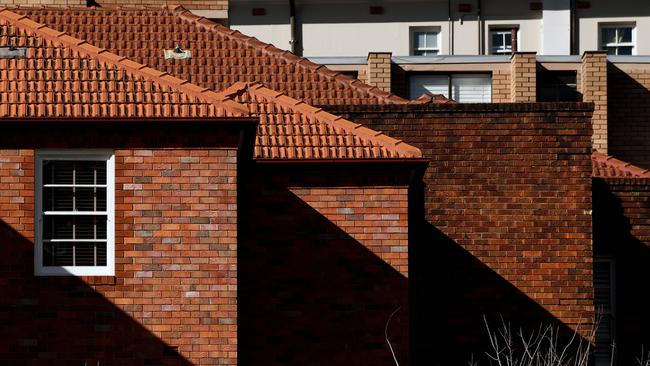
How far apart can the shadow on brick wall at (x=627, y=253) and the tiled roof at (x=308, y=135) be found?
18.9 ft

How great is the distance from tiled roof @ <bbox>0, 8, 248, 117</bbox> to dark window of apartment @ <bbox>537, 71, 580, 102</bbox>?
Result: 2173 cm

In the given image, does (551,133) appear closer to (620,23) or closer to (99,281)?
(99,281)

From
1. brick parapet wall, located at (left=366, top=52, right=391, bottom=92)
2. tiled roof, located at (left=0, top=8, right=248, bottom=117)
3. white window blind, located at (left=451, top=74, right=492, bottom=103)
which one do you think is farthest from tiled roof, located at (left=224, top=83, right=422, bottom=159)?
white window blind, located at (left=451, top=74, right=492, bottom=103)

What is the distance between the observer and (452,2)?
A: 4456 cm

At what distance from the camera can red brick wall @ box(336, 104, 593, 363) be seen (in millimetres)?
25172

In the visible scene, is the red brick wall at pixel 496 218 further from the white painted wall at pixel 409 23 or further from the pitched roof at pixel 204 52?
the white painted wall at pixel 409 23

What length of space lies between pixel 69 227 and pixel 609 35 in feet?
92.6

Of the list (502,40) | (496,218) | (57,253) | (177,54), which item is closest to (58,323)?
(57,253)

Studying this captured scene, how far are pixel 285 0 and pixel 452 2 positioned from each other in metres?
4.48

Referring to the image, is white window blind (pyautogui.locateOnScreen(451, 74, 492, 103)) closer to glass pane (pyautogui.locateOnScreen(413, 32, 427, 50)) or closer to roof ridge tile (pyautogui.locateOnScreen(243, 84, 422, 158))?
glass pane (pyautogui.locateOnScreen(413, 32, 427, 50))

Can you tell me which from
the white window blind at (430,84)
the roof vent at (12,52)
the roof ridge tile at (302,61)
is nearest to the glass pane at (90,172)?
the roof vent at (12,52)

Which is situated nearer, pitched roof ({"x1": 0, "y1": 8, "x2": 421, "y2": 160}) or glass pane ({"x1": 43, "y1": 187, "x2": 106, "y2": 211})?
glass pane ({"x1": 43, "y1": 187, "x2": 106, "y2": 211})

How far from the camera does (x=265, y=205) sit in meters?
22.6

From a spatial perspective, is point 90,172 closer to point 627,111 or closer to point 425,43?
point 627,111
